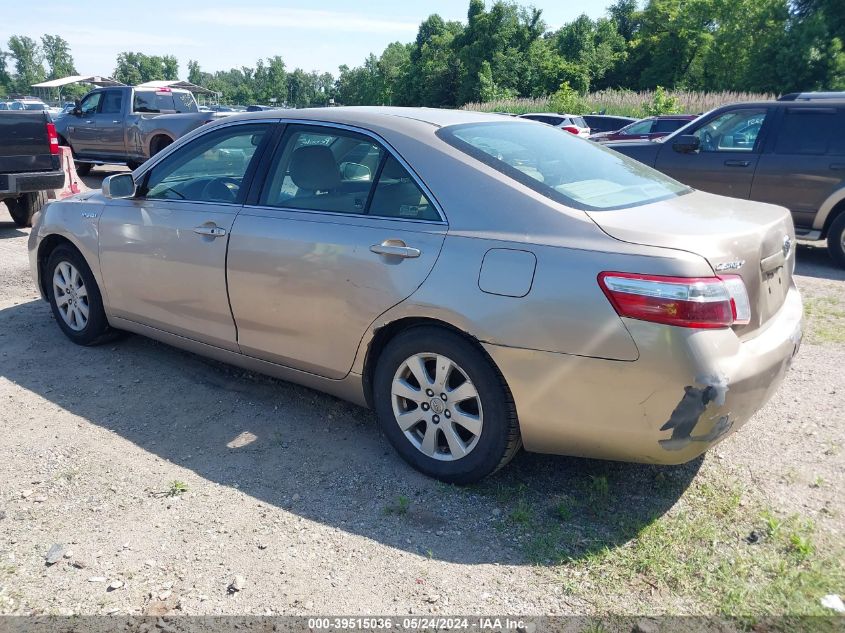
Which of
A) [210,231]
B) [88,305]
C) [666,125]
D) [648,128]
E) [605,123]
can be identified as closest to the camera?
[210,231]

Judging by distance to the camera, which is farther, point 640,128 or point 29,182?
point 640,128

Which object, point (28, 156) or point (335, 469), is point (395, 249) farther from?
point (28, 156)

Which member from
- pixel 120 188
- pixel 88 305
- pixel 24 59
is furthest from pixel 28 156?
pixel 24 59

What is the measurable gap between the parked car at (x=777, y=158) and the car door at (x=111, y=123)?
Answer: 38.6ft

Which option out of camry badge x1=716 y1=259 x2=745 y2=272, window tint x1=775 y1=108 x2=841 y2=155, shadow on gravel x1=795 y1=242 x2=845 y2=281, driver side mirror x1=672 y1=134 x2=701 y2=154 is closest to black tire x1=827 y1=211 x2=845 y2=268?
shadow on gravel x1=795 y1=242 x2=845 y2=281

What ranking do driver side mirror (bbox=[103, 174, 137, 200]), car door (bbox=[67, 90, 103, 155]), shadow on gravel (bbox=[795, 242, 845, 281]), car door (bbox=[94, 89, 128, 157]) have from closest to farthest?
driver side mirror (bbox=[103, 174, 137, 200])
shadow on gravel (bbox=[795, 242, 845, 281])
car door (bbox=[94, 89, 128, 157])
car door (bbox=[67, 90, 103, 155])

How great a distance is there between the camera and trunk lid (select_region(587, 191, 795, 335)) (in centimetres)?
276

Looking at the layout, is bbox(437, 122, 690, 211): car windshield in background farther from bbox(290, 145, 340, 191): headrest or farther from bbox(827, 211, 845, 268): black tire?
bbox(827, 211, 845, 268): black tire

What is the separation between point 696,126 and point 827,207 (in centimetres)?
180

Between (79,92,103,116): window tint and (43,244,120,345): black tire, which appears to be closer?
(43,244,120,345): black tire

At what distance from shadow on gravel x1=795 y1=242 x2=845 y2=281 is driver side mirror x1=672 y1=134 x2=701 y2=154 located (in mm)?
1747

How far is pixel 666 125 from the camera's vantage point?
714 inches

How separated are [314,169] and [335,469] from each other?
1.57m

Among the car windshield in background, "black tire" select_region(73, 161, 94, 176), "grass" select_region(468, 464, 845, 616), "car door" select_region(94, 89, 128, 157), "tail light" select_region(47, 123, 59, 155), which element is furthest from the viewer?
"black tire" select_region(73, 161, 94, 176)
